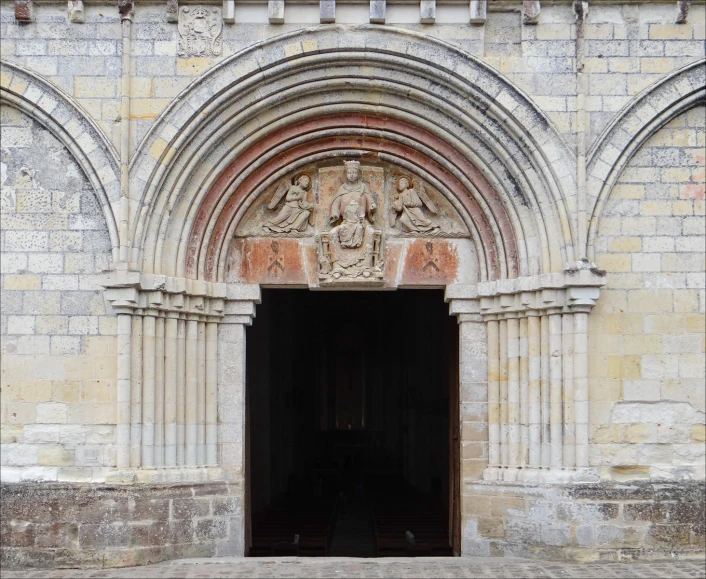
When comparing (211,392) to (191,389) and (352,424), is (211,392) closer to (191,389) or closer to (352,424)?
(191,389)

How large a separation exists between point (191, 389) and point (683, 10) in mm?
5320

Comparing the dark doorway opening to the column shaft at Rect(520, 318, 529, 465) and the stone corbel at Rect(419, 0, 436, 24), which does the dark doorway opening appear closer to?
the column shaft at Rect(520, 318, 529, 465)

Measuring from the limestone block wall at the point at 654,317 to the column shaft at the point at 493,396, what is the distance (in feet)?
2.77

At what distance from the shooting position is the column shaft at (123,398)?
331 inches

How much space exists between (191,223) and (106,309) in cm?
104

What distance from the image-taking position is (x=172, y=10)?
863 centimetres

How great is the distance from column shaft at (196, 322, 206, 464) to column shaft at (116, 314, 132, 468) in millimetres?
680

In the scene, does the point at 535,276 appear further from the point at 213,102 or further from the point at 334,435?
the point at 334,435

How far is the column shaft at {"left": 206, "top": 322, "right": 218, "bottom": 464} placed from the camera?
8.95 m

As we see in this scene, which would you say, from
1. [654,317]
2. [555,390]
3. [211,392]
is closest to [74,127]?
[211,392]

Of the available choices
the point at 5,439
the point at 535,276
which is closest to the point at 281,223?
the point at 535,276

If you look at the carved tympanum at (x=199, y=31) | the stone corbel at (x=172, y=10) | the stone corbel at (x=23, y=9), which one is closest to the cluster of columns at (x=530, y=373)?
the carved tympanum at (x=199, y=31)

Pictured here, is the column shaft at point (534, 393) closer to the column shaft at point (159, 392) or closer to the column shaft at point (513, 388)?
the column shaft at point (513, 388)

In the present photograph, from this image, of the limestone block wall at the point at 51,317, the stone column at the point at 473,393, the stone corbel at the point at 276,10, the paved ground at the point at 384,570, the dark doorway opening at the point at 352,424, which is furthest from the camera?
the dark doorway opening at the point at 352,424
